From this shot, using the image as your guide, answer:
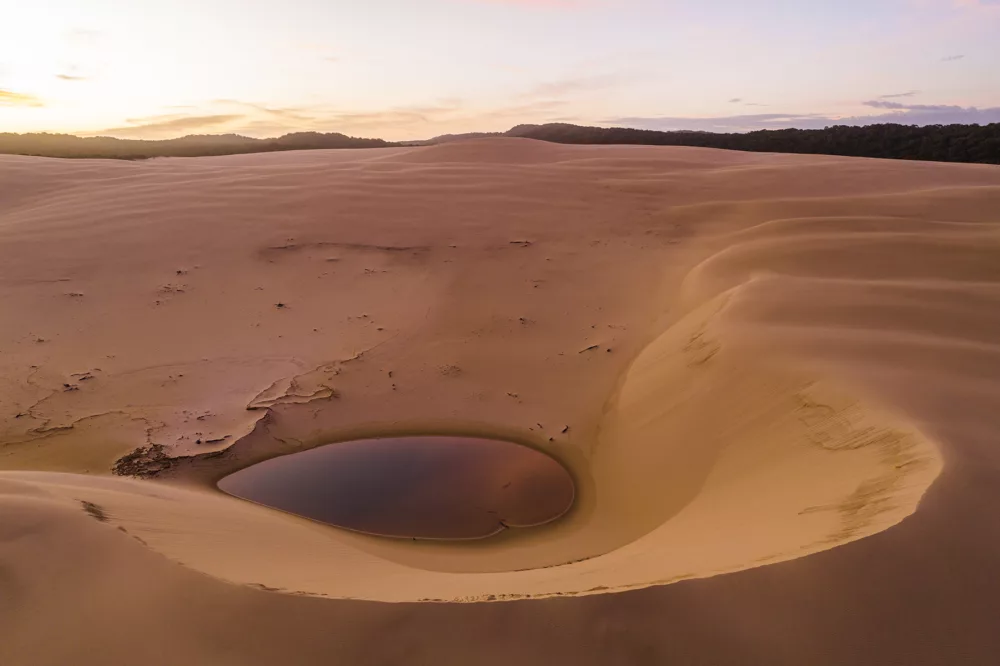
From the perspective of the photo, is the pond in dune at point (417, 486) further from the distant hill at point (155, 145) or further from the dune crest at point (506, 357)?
the distant hill at point (155, 145)

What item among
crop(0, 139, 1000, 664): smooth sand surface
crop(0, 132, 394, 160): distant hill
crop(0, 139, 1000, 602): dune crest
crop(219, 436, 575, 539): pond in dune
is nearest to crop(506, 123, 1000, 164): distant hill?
crop(0, 139, 1000, 664): smooth sand surface

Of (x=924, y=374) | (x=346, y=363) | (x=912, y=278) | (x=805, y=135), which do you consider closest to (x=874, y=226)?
(x=912, y=278)

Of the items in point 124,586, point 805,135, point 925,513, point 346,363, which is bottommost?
point 346,363

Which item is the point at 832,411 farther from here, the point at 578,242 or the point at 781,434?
the point at 578,242

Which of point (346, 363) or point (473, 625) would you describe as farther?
point (346, 363)

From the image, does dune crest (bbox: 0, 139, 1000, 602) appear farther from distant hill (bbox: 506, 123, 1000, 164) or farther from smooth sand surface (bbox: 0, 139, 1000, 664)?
distant hill (bbox: 506, 123, 1000, 164)

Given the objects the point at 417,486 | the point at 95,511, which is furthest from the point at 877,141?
the point at 95,511

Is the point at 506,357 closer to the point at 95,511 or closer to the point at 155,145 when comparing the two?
the point at 95,511
